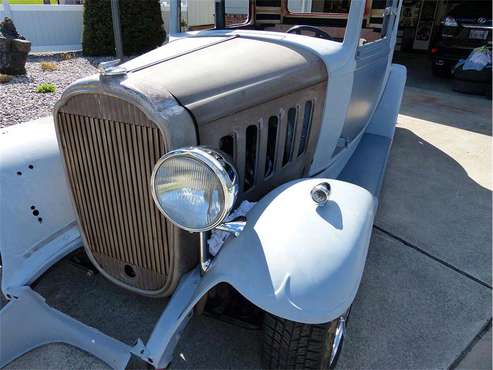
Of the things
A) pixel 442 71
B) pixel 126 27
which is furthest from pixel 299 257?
pixel 126 27

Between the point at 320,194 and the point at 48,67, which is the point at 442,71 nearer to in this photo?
the point at 48,67

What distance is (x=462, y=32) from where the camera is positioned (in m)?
8.52

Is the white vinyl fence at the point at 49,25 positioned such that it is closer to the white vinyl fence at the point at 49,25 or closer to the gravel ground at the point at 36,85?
the white vinyl fence at the point at 49,25

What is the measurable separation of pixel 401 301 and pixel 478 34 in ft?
27.2

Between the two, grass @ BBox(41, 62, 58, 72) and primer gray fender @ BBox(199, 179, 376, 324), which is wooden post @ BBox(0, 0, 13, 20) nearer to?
grass @ BBox(41, 62, 58, 72)

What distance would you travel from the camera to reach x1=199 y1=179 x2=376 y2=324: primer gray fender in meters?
1.32

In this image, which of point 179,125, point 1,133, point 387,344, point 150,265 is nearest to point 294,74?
point 179,125

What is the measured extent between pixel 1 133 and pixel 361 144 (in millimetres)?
2896

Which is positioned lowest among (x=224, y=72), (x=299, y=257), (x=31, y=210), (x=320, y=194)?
(x=31, y=210)

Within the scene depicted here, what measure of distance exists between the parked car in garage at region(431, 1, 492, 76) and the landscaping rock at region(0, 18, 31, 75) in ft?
29.6

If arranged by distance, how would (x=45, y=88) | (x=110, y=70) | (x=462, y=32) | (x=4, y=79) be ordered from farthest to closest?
(x=462, y=32) < (x=4, y=79) < (x=45, y=88) < (x=110, y=70)

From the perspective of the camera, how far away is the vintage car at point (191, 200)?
137 centimetres

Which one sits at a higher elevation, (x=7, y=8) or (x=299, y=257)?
(x=7, y=8)

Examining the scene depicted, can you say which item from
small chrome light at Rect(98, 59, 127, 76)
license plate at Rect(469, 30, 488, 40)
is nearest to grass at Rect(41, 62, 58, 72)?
small chrome light at Rect(98, 59, 127, 76)
